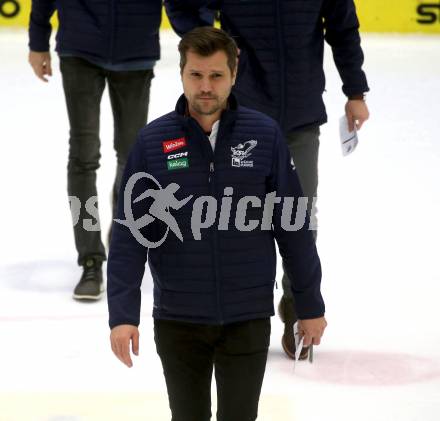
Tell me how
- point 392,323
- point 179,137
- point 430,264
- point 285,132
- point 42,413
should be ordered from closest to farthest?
point 179,137, point 42,413, point 285,132, point 392,323, point 430,264

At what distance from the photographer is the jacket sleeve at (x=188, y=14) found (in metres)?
4.22

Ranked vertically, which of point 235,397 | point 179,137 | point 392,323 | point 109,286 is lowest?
point 392,323

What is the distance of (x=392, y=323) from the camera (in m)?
4.65

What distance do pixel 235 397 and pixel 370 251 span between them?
263 cm

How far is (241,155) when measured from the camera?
2.87 m

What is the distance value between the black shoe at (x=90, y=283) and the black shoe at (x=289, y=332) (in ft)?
2.98

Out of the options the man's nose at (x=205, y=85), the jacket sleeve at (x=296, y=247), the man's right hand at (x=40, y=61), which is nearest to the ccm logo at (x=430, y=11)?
the man's right hand at (x=40, y=61)

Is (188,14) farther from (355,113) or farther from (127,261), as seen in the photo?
(127,261)

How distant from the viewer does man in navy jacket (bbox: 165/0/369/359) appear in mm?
4027

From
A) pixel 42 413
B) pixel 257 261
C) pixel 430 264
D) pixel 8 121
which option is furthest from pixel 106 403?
pixel 8 121

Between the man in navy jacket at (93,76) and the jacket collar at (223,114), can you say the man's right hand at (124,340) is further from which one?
the man in navy jacket at (93,76)

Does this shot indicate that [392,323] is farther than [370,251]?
No

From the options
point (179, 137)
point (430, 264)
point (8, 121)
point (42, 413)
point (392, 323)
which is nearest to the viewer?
point (179, 137)

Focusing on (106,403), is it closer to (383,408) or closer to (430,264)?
(383,408)
